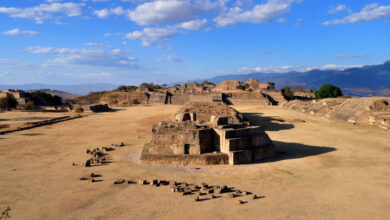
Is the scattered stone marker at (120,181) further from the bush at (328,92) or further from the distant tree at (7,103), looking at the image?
the bush at (328,92)

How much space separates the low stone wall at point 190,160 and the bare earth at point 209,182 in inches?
17.4

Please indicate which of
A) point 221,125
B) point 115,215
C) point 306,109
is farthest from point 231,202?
point 306,109

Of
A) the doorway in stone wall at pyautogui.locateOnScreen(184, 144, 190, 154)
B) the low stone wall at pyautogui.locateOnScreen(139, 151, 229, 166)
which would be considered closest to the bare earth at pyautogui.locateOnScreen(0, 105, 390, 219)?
the low stone wall at pyautogui.locateOnScreen(139, 151, 229, 166)

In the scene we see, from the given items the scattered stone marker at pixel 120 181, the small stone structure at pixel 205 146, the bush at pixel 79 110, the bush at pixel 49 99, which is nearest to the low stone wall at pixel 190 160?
the small stone structure at pixel 205 146

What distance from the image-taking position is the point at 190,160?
11.5 metres

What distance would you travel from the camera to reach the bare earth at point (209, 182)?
7117 mm

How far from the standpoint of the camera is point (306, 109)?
118 ft

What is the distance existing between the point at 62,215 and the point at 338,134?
1892 cm

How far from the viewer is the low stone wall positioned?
1144 centimetres

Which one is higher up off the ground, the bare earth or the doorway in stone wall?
the doorway in stone wall

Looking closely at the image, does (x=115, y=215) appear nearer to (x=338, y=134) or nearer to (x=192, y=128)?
→ (x=192, y=128)

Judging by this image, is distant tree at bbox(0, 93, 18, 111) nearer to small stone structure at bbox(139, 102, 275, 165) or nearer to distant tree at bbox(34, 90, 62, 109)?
distant tree at bbox(34, 90, 62, 109)

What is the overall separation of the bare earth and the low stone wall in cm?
44

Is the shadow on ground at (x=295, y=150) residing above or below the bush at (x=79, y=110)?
below
